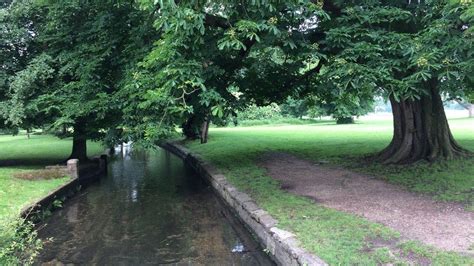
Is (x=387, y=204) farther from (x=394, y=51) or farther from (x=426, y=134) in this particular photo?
(x=426, y=134)

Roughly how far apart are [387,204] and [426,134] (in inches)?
186

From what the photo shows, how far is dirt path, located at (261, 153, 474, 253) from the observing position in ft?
21.1

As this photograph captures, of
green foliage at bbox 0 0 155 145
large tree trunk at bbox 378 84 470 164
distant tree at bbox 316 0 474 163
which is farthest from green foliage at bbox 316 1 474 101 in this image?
green foliage at bbox 0 0 155 145

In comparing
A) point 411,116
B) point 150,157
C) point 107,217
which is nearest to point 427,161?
point 411,116

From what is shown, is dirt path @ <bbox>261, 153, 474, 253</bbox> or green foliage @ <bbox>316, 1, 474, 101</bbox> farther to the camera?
green foliage @ <bbox>316, 1, 474, 101</bbox>

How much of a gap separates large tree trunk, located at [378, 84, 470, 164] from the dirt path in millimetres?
1940

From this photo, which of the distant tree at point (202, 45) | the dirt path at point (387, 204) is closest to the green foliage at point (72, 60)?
the distant tree at point (202, 45)

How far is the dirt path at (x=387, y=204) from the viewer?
6434 mm

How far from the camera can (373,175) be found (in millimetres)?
11523

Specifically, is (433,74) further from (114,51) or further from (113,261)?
(114,51)

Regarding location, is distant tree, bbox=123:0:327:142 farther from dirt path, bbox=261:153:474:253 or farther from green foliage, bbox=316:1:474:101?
dirt path, bbox=261:153:474:253

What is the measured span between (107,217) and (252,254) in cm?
455

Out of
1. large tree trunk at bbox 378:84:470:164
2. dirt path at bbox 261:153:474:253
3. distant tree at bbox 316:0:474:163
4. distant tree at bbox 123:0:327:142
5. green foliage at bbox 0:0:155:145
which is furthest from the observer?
green foliage at bbox 0:0:155:145

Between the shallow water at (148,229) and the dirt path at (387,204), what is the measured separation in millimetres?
1942
